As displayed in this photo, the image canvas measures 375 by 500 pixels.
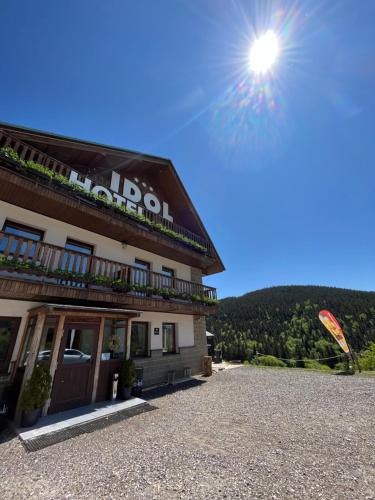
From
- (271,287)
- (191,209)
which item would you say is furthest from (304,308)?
(191,209)

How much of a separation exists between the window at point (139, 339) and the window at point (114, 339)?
Answer: 1964 mm

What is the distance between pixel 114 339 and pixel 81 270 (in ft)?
10.5

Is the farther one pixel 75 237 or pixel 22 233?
pixel 75 237

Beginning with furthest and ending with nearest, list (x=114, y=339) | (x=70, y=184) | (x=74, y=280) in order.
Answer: (x=70, y=184) < (x=114, y=339) < (x=74, y=280)

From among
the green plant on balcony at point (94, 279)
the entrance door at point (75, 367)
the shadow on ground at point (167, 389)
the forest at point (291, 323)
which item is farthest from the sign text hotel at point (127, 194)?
the forest at point (291, 323)

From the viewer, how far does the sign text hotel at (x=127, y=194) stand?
11184 millimetres

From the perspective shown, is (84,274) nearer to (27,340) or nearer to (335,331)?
(27,340)

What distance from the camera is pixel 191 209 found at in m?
16.9

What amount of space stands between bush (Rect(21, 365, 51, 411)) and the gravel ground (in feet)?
3.28

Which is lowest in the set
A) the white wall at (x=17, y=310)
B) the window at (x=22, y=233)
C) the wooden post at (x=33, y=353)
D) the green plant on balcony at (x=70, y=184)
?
the wooden post at (x=33, y=353)

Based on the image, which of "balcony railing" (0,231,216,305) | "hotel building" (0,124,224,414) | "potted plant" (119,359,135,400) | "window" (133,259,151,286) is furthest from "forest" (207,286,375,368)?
"potted plant" (119,359,135,400)

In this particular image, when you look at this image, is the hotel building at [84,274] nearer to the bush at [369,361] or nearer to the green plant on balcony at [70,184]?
the green plant on balcony at [70,184]

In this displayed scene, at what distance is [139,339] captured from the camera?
1198 cm

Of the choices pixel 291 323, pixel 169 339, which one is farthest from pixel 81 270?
pixel 291 323
